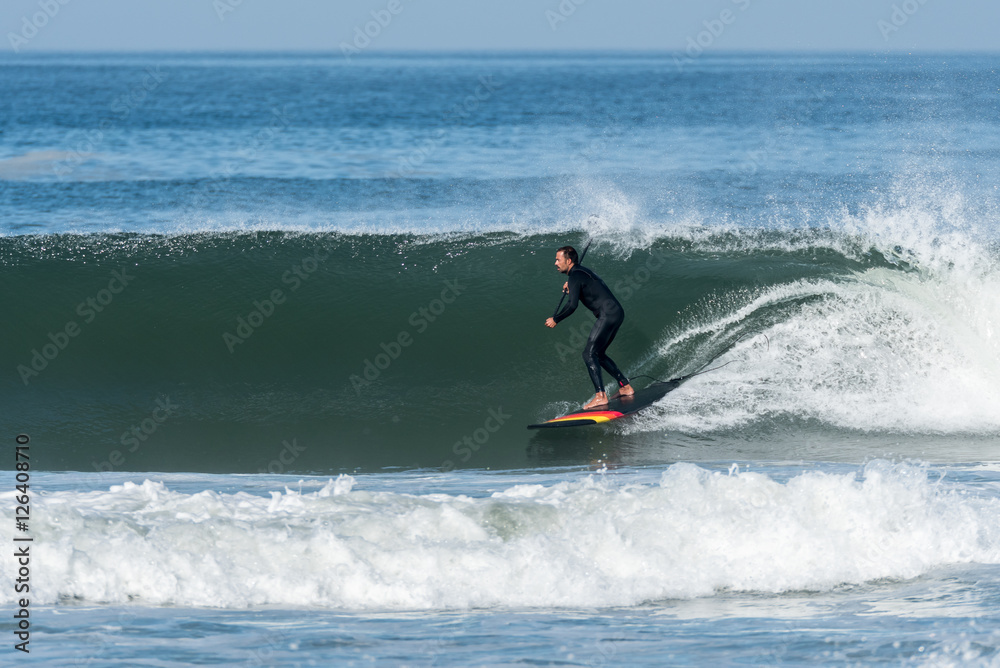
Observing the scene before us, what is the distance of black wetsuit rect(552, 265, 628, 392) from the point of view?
892 cm

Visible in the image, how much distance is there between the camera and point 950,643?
4324mm

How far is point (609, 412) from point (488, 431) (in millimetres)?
1253

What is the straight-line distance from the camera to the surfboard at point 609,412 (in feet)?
28.3

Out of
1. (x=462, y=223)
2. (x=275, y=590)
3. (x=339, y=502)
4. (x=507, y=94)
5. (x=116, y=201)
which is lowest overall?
(x=275, y=590)

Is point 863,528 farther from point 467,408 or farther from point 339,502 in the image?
point 467,408

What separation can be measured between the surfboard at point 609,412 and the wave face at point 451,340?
14cm

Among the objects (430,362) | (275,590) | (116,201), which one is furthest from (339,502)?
(116,201)

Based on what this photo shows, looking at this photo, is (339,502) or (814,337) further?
(814,337)

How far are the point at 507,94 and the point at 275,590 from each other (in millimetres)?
54796

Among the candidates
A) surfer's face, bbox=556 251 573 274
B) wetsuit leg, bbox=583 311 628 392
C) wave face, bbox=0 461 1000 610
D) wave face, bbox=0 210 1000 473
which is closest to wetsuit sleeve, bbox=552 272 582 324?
surfer's face, bbox=556 251 573 274

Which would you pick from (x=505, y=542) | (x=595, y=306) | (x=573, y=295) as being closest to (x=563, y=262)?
(x=573, y=295)

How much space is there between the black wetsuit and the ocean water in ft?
2.28

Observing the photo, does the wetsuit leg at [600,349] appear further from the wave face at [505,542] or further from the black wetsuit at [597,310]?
the wave face at [505,542]

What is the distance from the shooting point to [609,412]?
8672 mm
